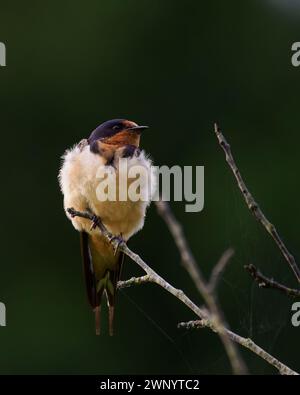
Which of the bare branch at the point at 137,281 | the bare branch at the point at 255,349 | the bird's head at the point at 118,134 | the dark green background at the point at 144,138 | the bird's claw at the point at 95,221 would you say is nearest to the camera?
the bare branch at the point at 255,349

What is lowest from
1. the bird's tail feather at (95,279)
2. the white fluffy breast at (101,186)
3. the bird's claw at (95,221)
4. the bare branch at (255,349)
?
the bare branch at (255,349)

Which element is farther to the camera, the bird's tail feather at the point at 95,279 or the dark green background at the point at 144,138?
the dark green background at the point at 144,138

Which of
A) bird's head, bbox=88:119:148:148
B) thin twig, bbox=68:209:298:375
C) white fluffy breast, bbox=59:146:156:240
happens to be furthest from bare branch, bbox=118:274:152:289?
bird's head, bbox=88:119:148:148

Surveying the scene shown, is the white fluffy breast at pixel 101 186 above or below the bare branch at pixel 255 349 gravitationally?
above

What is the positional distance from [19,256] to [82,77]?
1434 mm

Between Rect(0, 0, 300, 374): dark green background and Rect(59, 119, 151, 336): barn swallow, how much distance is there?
273 centimetres

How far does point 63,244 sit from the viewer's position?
24.4 ft

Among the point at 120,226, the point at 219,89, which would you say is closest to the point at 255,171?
the point at 219,89

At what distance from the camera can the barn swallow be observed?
10.4 feet

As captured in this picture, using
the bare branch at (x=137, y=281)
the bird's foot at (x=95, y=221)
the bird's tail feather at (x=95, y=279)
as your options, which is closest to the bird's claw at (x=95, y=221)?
the bird's foot at (x=95, y=221)

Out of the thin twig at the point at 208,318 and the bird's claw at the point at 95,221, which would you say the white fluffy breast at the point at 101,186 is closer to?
the bird's claw at the point at 95,221

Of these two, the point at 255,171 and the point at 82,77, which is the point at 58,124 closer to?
the point at 82,77

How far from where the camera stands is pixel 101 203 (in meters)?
3.19

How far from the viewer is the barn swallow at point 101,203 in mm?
3176
